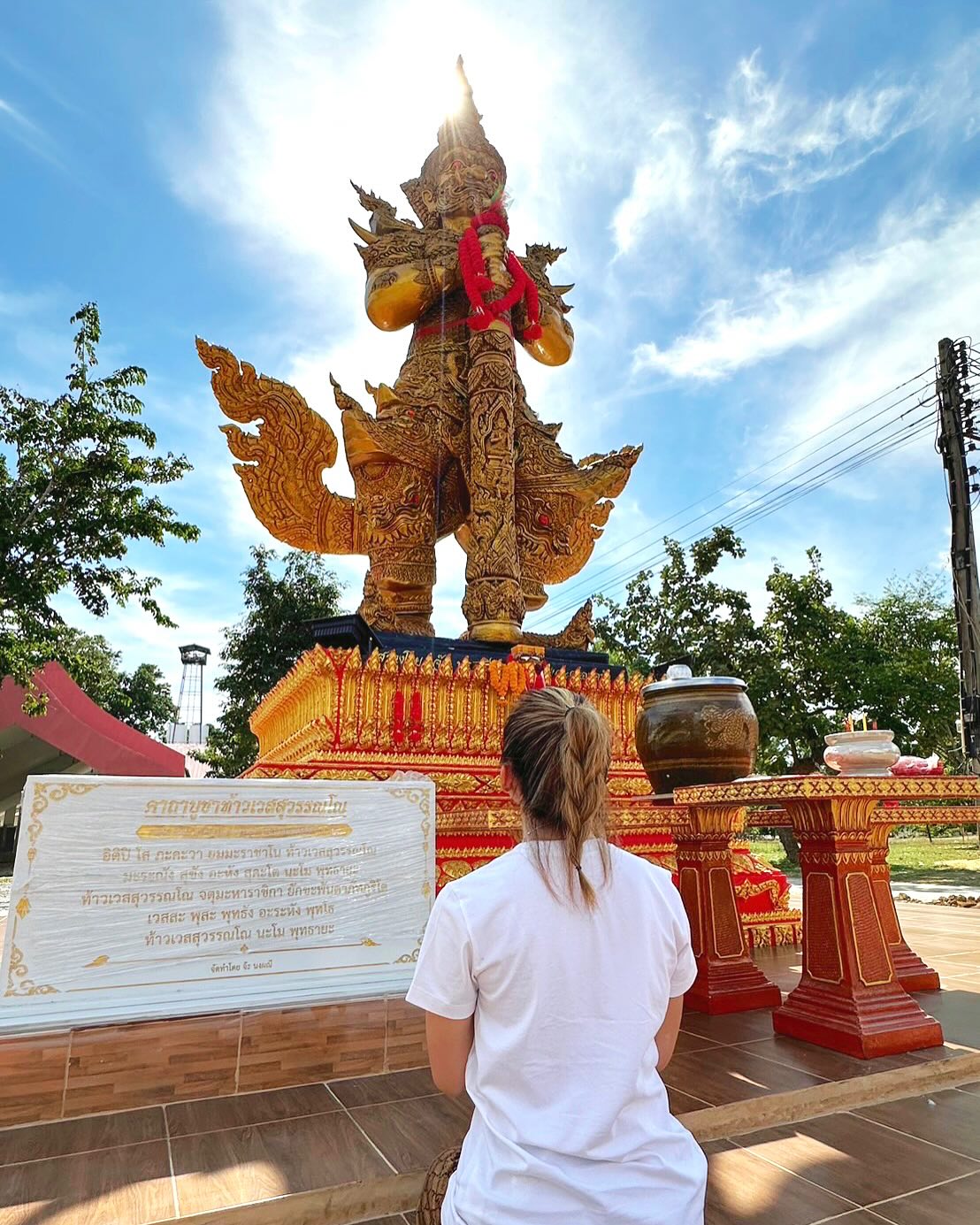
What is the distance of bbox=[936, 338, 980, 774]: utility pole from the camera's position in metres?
10.4

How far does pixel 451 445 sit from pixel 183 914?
5.09 m

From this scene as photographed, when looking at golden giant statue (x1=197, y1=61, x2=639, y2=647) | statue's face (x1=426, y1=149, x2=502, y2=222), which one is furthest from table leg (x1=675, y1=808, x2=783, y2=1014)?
statue's face (x1=426, y1=149, x2=502, y2=222)

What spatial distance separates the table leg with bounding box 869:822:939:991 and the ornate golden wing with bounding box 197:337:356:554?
17.0 feet

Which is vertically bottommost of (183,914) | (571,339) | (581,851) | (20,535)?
(183,914)

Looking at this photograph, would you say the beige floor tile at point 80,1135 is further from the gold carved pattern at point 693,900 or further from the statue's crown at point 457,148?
the statue's crown at point 457,148

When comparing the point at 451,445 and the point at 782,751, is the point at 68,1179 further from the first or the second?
the point at 782,751

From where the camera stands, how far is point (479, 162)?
7691 millimetres

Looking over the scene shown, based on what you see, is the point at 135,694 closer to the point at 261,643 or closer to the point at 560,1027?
the point at 261,643

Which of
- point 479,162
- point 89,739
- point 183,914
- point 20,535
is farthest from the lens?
point 89,739

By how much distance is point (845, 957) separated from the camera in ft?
9.00

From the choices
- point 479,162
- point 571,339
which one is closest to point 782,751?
point 571,339

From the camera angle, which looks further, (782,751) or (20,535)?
(782,751)

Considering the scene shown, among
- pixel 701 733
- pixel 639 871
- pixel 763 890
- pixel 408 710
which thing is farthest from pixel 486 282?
pixel 639 871

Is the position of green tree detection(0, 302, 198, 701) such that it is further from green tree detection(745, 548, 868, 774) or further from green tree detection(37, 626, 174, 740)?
green tree detection(37, 626, 174, 740)
